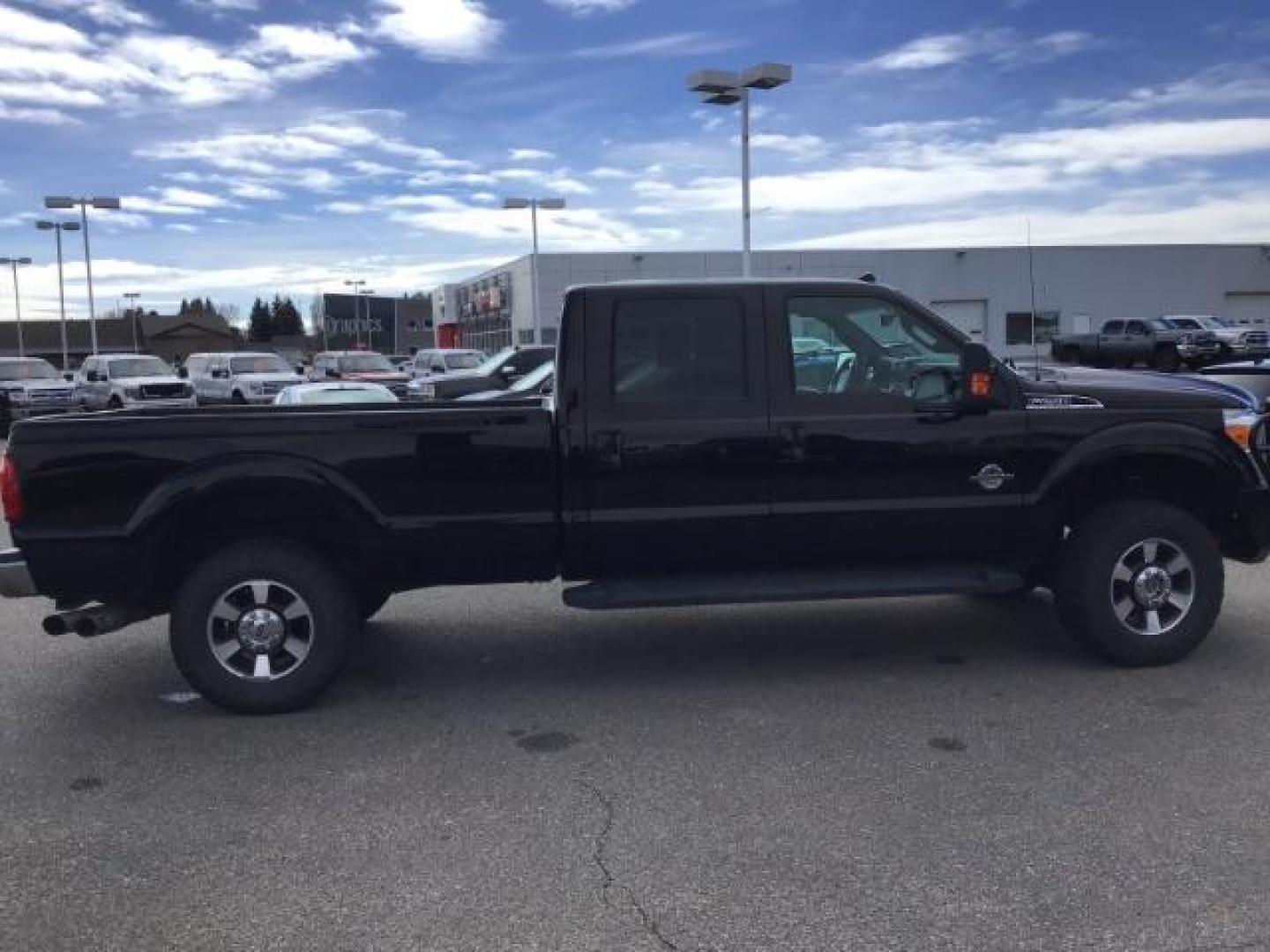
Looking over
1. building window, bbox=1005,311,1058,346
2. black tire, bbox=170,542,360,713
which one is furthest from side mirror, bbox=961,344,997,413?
building window, bbox=1005,311,1058,346

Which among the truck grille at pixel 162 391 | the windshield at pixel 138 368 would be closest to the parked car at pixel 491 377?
the truck grille at pixel 162 391

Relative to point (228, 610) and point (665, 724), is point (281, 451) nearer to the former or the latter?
point (228, 610)

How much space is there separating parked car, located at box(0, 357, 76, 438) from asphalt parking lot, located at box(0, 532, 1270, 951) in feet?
69.8

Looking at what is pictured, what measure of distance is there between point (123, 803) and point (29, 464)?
1.67 meters

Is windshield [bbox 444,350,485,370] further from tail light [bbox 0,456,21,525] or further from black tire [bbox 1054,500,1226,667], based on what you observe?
black tire [bbox 1054,500,1226,667]

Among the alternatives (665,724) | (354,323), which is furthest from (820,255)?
(665,724)

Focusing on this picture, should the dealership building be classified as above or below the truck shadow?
above

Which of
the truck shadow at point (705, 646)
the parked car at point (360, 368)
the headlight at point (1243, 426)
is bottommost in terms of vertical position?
the truck shadow at point (705, 646)

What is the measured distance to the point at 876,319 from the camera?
226 inches

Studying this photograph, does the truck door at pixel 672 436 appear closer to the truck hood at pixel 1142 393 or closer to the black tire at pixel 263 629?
the black tire at pixel 263 629

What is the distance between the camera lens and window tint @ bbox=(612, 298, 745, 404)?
18.4 ft

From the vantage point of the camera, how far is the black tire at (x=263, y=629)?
17.4 feet

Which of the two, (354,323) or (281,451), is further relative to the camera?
(354,323)

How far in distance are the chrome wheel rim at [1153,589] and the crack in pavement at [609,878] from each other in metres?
2.98
